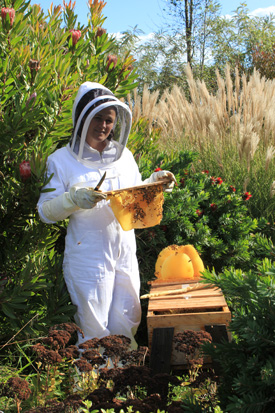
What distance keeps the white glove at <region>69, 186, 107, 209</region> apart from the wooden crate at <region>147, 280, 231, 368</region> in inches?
34.5

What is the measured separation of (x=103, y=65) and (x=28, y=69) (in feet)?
2.57

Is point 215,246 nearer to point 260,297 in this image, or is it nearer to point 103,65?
point 103,65

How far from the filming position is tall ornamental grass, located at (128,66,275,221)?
5.54 meters

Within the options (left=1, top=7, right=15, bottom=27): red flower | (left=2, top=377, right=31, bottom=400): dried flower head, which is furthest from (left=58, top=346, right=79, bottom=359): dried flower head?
(left=1, top=7, right=15, bottom=27): red flower

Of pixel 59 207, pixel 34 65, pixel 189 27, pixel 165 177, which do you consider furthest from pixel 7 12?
pixel 189 27

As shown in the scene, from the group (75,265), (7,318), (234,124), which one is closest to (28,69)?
(75,265)

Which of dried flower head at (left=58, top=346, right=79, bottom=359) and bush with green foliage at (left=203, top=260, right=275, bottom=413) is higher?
bush with green foliage at (left=203, top=260, right=275, bottom=413)

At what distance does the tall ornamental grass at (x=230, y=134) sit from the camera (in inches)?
218

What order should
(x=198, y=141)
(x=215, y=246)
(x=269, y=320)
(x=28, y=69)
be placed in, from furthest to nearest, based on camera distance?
(x=198, y=141), (x=215, y=246), (x=28, y=69), (x=269, y=320)

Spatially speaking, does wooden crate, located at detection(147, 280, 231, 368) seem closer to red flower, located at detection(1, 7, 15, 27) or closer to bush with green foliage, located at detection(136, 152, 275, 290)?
bush with green foliage, located at detection(136, 152, 275, 290)

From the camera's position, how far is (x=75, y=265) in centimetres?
307

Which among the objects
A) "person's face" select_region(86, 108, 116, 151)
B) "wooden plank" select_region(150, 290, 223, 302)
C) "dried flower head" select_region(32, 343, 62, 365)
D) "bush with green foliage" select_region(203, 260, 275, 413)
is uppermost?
"person's face" select_region(86, 108, 116, 151)

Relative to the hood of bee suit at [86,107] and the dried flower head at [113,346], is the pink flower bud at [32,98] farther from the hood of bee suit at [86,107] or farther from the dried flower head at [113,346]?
the dried flower head at [113,346]

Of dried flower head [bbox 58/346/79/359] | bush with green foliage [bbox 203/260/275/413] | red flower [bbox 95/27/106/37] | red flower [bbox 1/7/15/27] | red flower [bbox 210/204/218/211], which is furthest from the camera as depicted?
red flower [bbox 210/204/218/211]
